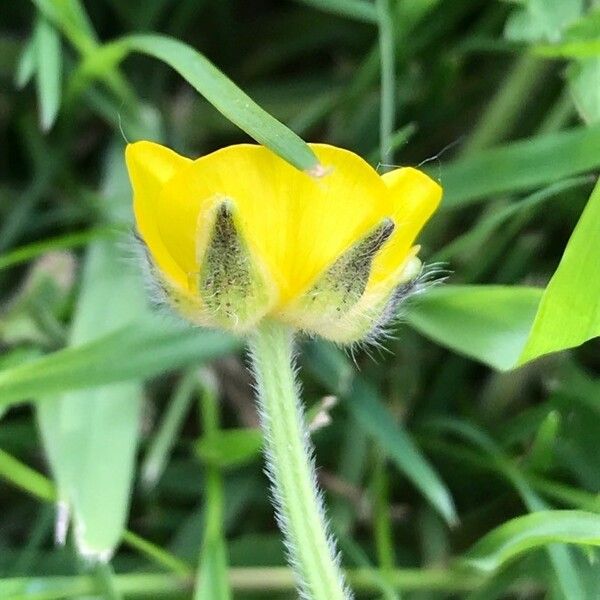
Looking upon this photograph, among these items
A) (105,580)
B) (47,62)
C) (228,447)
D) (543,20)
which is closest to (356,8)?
(543,20)

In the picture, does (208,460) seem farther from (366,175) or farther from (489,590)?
(366,175)

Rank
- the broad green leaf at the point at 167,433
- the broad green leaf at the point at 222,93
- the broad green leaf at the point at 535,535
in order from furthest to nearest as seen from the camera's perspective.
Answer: the broad green leaf at the point at 167,433
the broad green leaf at the point at 535,535
the broad green leaf at the point at 222,93

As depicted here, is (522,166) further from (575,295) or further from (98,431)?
(98,431)

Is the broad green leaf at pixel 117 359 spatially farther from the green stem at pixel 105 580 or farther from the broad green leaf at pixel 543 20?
the broad green leaf at pixel 543 20

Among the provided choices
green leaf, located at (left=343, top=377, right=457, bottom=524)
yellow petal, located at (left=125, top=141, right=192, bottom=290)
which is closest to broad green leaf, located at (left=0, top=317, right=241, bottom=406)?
green leaf, located at (left=343, top=377, right=457, bottom=524)

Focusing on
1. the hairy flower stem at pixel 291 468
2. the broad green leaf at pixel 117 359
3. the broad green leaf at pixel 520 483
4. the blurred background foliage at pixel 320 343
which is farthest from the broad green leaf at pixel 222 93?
the broad green leaf at pixel 520 483

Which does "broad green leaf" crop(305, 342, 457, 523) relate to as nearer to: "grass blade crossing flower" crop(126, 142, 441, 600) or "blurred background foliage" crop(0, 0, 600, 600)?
"blurred background foliage" crop(0, 0, 600, 600)
